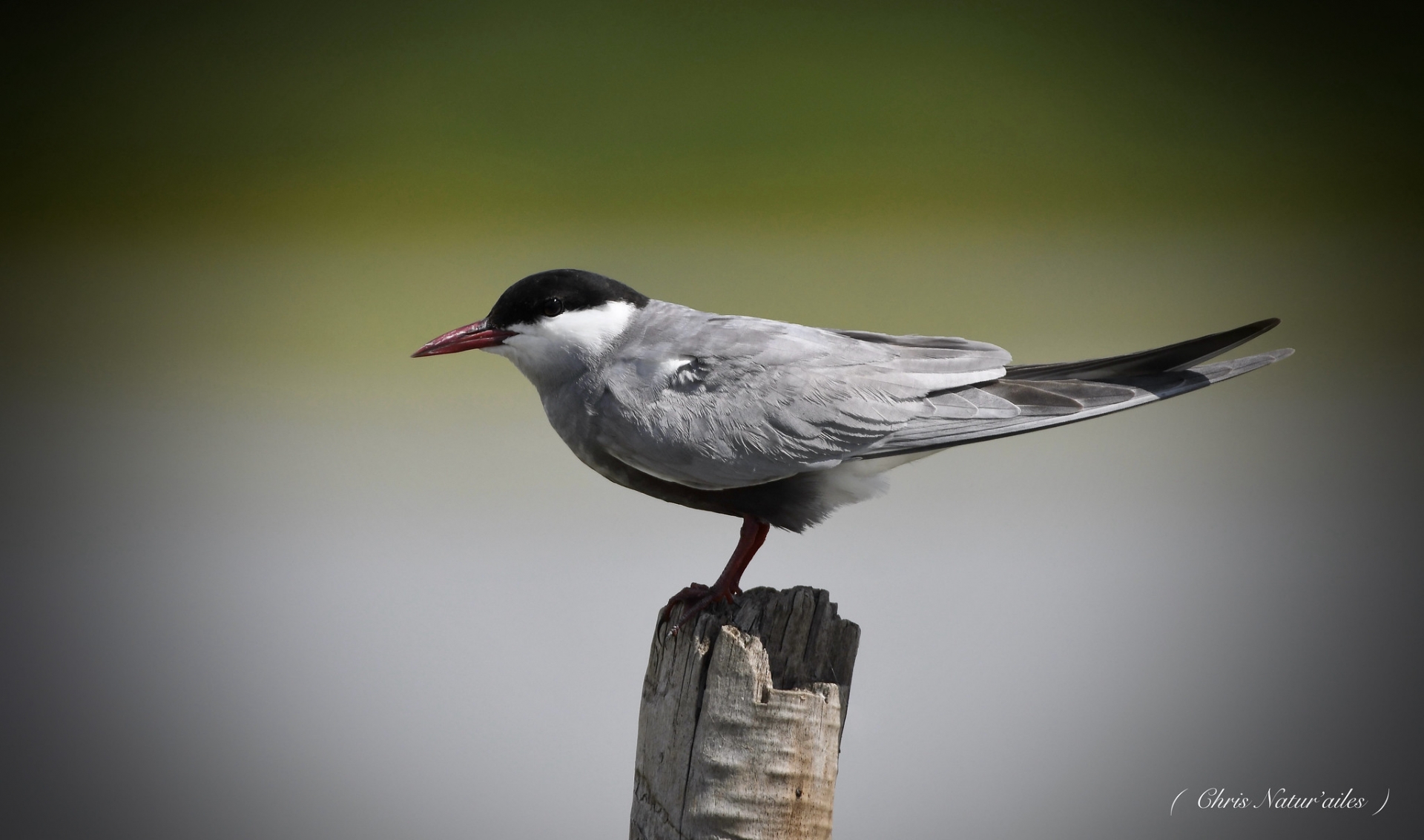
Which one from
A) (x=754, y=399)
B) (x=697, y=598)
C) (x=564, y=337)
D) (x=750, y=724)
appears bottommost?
(x=750, y=724)

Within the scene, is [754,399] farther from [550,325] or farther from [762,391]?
[550,325]

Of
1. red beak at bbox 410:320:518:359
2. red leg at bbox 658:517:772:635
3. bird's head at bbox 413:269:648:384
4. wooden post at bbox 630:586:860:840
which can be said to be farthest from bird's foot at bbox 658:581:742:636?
red beak at bbox 410:320:518:359

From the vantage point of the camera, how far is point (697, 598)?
97.8 inches

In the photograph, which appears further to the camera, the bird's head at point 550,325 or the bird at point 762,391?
the bird's head at point 550,325

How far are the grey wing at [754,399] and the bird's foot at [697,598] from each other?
24 centimetres

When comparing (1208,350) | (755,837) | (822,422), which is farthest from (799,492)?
(1208,350)

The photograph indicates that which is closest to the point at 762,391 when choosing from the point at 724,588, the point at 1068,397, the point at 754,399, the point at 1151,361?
the point at 754,399

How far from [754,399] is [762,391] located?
0.10 ft

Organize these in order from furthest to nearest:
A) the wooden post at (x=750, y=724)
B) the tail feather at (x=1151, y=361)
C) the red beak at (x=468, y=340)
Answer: the red beak at (x=468, y=340)
the tail feather at (x=1151, y=361)
the wooden post at (x=750, y=724)

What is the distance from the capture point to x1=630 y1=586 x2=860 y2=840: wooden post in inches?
82.7

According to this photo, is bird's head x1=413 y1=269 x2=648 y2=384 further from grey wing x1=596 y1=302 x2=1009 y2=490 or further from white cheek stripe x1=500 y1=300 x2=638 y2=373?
grey wing x1=596 y1=302 x2=1009 y2=490

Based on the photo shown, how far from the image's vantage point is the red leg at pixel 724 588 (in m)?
2.39

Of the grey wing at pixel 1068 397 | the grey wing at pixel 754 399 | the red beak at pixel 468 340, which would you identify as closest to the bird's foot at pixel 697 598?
the grey wing at pixel 754 399

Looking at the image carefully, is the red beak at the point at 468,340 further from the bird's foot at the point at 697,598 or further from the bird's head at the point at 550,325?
the bird's foot at the point at 697,598
